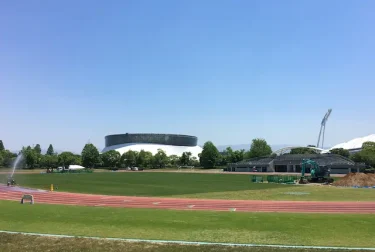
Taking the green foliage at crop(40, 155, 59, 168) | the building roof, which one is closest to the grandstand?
the building roof

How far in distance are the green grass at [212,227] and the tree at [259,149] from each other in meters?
128

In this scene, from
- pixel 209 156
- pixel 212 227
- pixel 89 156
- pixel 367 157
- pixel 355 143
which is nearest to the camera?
pixel 212 227

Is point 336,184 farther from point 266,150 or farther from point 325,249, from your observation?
point 266,150

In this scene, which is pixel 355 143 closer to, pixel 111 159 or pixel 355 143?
pixel 355 143

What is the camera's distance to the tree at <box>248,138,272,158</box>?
5595 inches

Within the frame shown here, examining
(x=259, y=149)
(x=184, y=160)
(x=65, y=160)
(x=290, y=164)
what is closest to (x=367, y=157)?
(x=290, y=164)

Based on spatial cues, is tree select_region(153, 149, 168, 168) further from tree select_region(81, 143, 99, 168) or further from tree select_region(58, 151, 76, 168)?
tree select_region(58, 151, 76, 168)

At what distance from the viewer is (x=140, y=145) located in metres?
197

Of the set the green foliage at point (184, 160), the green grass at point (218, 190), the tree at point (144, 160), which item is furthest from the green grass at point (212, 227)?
the green foliage at point (184, 160)

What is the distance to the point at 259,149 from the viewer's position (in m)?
144

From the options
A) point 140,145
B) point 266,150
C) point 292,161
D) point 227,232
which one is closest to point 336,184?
point 227,232

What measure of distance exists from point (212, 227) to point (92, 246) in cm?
506

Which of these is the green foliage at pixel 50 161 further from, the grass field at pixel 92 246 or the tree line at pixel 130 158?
the grass field at pixel 92 246

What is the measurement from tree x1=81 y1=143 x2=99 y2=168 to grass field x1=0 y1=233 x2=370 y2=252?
131 meters
